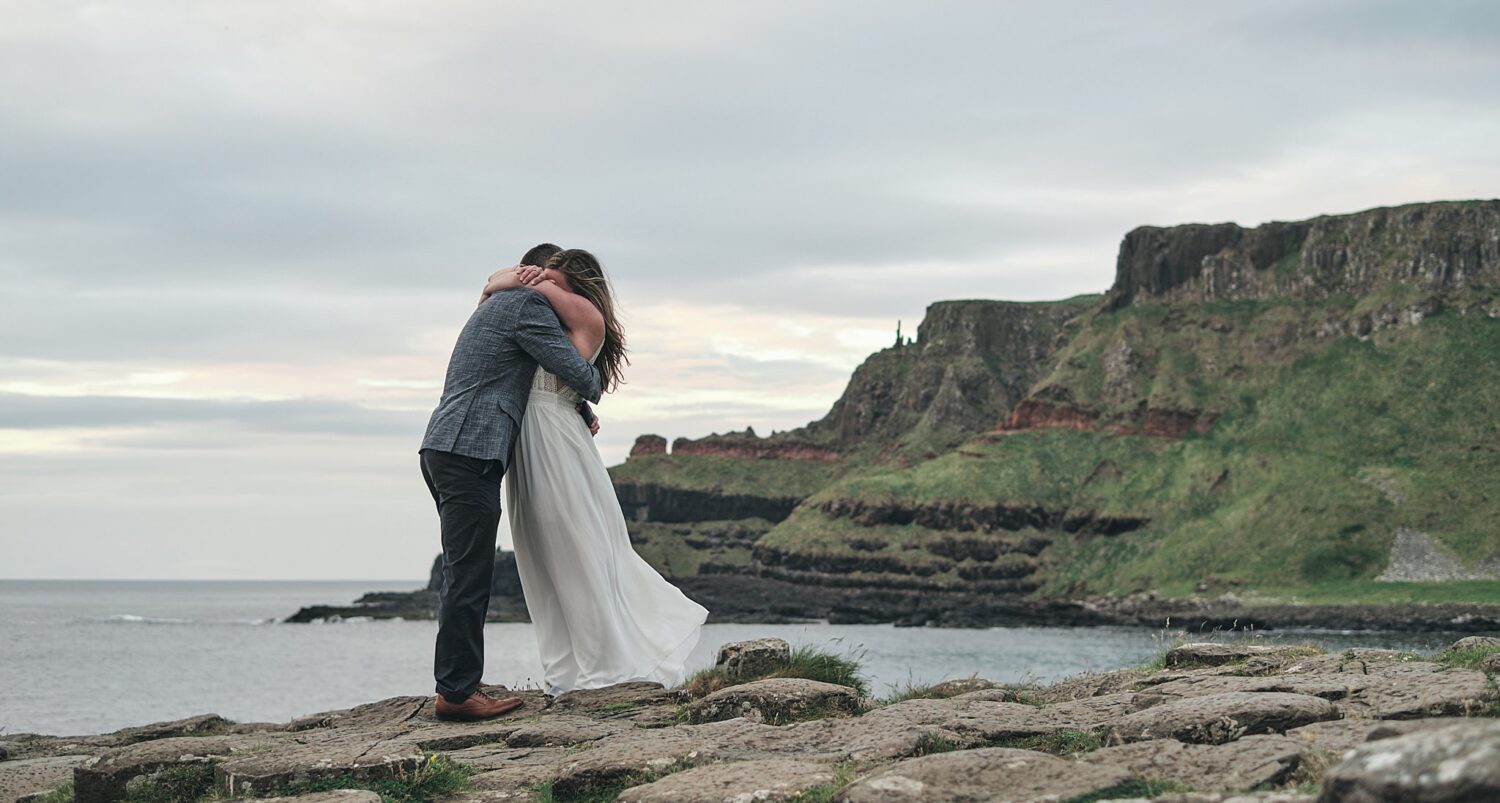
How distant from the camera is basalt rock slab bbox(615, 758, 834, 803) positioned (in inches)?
177

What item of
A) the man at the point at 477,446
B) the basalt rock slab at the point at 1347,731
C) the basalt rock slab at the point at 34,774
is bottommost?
the basalt rock slab at the point at 34,774

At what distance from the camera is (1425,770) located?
294cm

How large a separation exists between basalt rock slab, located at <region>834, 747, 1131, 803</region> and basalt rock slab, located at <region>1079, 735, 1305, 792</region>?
0.22 m

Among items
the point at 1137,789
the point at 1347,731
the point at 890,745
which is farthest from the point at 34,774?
the point at 1347,731

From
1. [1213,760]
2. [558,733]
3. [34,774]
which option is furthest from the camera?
[34,774]

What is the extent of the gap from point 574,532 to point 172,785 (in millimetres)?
2646

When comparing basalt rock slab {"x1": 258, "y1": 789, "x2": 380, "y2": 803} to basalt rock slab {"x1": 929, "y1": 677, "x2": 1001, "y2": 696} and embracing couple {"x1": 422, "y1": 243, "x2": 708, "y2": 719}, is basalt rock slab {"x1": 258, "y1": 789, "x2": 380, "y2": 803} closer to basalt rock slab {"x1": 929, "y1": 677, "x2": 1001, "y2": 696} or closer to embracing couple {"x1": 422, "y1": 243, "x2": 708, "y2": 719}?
embracing couple {"x1": 422, "y1": 243, "x2": 708, "y2": 719}

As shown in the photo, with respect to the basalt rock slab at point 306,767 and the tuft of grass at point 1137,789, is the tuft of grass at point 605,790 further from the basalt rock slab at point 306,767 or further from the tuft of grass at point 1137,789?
the tuft of grass at point 1137,789

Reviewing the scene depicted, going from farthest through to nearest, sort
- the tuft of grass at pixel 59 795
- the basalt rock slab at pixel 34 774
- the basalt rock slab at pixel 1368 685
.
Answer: the basalt rock slab at pixel 34 774, the tuft of grass at pixel 59 795, the basalt rock slab at pixel 1368 685

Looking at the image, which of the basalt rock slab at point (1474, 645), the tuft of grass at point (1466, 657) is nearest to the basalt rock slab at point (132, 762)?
the tuft of grass at point (1466, 657)

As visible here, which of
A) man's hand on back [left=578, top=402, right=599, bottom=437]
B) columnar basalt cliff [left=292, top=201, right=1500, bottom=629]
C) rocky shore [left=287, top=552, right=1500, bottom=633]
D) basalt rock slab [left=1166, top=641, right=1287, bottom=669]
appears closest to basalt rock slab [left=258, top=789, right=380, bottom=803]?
man's hand on back [left=578, top=402, right=599, bottom=437]

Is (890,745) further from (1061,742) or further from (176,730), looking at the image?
(176,730)

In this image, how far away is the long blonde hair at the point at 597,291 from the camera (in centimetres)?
799

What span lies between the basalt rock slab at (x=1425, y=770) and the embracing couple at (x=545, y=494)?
505 cm
